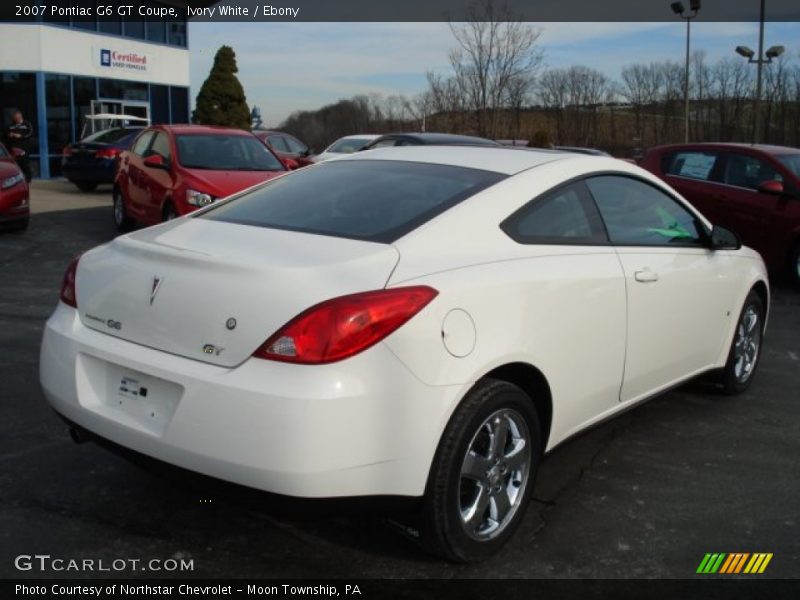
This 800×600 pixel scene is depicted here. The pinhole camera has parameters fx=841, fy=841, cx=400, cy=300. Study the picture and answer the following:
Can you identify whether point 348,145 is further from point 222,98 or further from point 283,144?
point 222,98

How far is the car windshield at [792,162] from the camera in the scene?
9.42 m

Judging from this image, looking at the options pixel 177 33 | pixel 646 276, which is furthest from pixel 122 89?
pixel 646 276

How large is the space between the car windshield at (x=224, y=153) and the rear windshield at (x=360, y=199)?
21.5ft

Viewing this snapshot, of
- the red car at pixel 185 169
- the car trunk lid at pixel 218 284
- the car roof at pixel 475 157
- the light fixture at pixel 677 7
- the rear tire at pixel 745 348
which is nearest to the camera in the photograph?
the car trunk lid at pixel 218 284

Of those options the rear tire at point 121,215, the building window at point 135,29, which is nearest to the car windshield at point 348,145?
the rear tire at point 121,215

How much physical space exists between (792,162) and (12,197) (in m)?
9.81

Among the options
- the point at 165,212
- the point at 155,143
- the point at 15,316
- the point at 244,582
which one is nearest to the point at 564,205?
the point at 244,582

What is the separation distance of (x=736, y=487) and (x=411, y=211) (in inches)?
79.9

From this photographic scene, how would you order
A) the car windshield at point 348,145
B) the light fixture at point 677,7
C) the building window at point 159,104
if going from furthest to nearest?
the building window at point 159,104 → the light fixture at point 677,7 → the car windshield at point 348,145

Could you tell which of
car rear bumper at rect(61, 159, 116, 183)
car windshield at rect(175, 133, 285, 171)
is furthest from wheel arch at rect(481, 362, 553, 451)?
car rear bumper at rect(61, 159, 116, 183)

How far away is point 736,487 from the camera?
3914mm

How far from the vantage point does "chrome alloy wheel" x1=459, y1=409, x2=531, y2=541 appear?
121 inches

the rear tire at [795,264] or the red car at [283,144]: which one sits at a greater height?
the red car at [283,144]

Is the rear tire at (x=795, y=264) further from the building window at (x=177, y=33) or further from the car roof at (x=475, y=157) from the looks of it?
the building window at (x=177, y=33)
